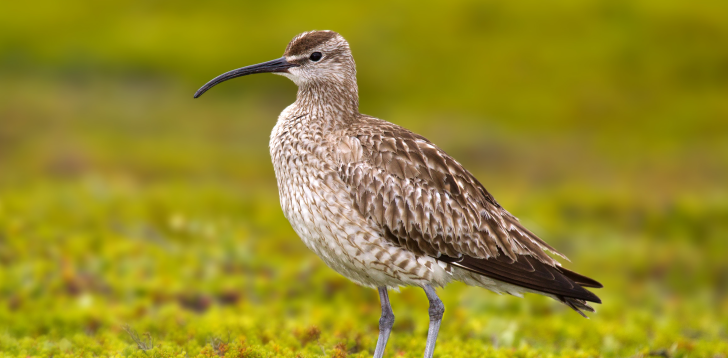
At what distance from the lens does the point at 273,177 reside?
63.8 ft

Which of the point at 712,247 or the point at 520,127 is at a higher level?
the point at 520,127

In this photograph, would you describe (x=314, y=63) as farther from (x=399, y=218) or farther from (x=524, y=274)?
(x=524, y=274)

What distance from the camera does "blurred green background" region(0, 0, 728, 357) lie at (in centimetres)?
998

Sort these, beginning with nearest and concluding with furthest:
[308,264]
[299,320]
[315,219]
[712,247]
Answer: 1. [315,219]
2. [299,320]
3. [308,264]
4. [712,247]

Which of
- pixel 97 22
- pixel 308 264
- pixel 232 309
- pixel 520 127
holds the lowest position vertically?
pixel 232 309

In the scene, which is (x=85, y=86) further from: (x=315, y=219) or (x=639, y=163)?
(x=315, y=219)

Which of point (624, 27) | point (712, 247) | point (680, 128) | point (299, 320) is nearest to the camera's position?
point (299, 320)

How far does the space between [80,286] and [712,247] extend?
11824mm

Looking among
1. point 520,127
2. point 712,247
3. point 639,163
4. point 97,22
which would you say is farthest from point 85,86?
point 712,247

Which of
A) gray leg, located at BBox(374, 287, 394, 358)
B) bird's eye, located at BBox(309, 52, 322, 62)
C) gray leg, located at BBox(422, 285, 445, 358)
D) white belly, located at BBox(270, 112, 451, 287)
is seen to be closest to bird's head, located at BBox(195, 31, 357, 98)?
bird's eye, located at BBox(309, 52, 322, 62)

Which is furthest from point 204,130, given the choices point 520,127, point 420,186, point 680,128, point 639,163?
point 420,186

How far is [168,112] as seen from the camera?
75.2 feet

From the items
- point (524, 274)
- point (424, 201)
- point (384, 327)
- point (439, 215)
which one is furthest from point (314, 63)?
point (524, 274)

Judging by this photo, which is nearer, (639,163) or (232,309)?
(232,309)
